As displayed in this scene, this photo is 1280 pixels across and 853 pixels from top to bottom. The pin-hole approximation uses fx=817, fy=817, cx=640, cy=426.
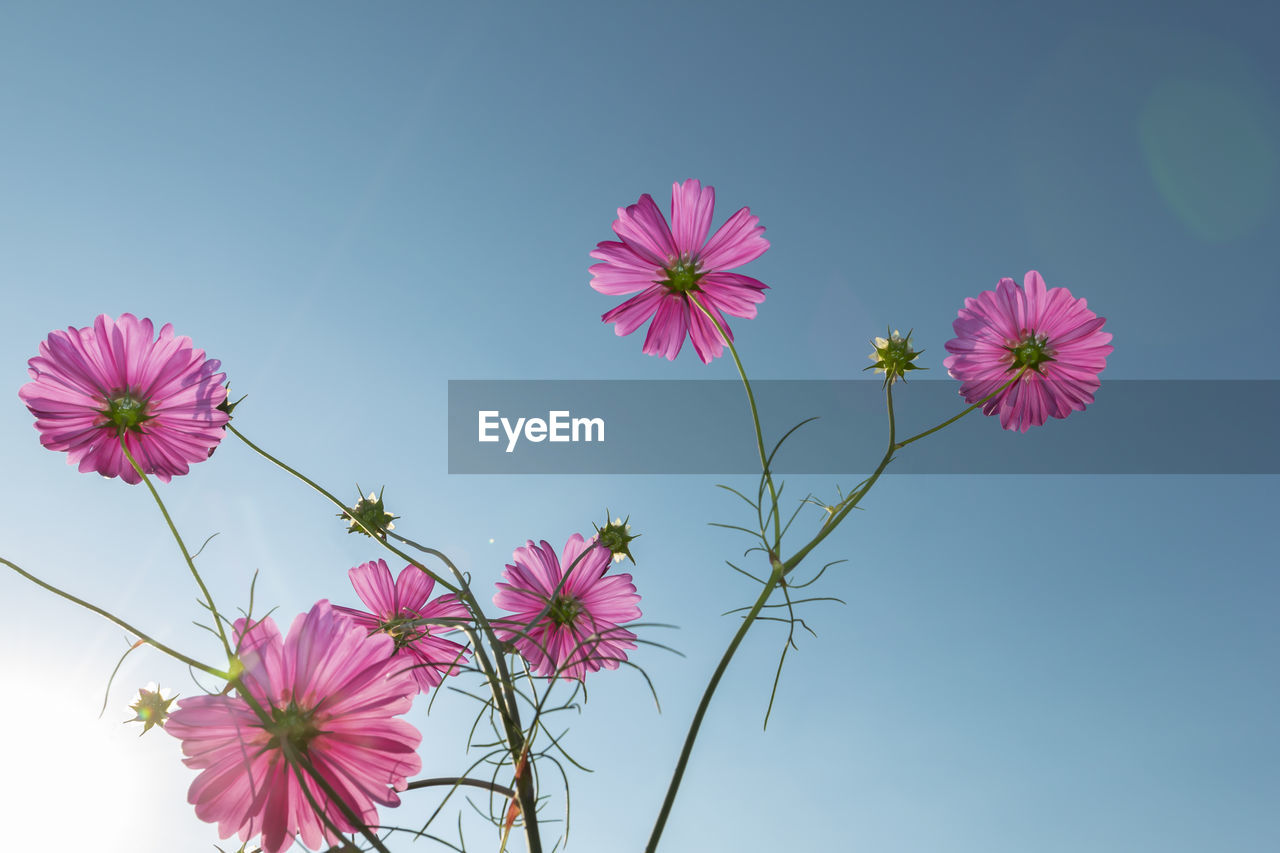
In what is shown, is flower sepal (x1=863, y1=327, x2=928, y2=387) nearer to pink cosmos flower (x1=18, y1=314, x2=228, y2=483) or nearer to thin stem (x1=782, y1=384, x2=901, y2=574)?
thin stem (x1=782, y1=384, x2=901, y2=574)

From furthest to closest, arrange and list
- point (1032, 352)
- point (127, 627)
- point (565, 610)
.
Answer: point (1032, 352) → point (565, 610) → point (127, 627)

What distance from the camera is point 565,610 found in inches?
22.9

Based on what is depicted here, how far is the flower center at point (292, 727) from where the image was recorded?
391 millimetres

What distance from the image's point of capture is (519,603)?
0.60 meters

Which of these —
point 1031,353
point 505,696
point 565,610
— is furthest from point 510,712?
point 1031,353

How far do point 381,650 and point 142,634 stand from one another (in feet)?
0.38

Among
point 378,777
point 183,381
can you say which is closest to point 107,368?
point 183,381

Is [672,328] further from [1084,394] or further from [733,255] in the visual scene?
[1084,394]

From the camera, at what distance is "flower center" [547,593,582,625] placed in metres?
0.58

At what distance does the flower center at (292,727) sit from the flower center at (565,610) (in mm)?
201

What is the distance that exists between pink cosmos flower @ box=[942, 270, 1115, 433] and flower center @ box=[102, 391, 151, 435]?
0.65 m

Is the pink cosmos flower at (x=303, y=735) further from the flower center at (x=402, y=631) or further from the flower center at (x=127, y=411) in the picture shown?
the flower center at (x=127, y=411)

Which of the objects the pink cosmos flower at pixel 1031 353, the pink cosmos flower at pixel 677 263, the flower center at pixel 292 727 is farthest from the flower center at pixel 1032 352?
the flower center at pixel 292 727

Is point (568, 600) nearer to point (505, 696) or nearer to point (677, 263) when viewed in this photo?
point (505, 696)
